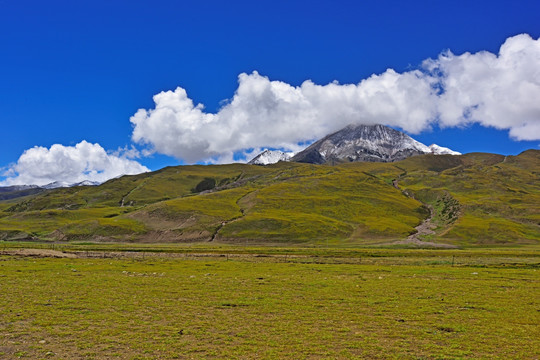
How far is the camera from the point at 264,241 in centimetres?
19650

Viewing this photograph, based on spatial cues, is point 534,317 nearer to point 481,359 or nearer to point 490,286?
point 481,359

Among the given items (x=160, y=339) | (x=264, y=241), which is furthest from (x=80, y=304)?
(x=264, y=241)

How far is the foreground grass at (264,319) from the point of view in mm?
22781

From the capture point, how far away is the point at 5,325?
90.8 feet

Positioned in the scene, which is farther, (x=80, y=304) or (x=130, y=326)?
(x=80, y=304)

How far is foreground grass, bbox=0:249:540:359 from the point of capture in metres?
22.8

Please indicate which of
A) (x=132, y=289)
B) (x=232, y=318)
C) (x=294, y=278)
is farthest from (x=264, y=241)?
(x=232, y=318)

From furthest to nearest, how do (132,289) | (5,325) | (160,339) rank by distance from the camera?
1. (132,289)
2. (5,325)
3. (160,339)

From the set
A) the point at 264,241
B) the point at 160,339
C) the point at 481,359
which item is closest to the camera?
the point at 481,359

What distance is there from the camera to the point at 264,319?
30.7 m

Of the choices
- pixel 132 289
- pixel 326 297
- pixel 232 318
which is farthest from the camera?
pixel 132 289

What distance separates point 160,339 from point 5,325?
12.6 meters

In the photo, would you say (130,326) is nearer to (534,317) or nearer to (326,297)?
(326,297)

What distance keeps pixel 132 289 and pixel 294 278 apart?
78.2 feet
